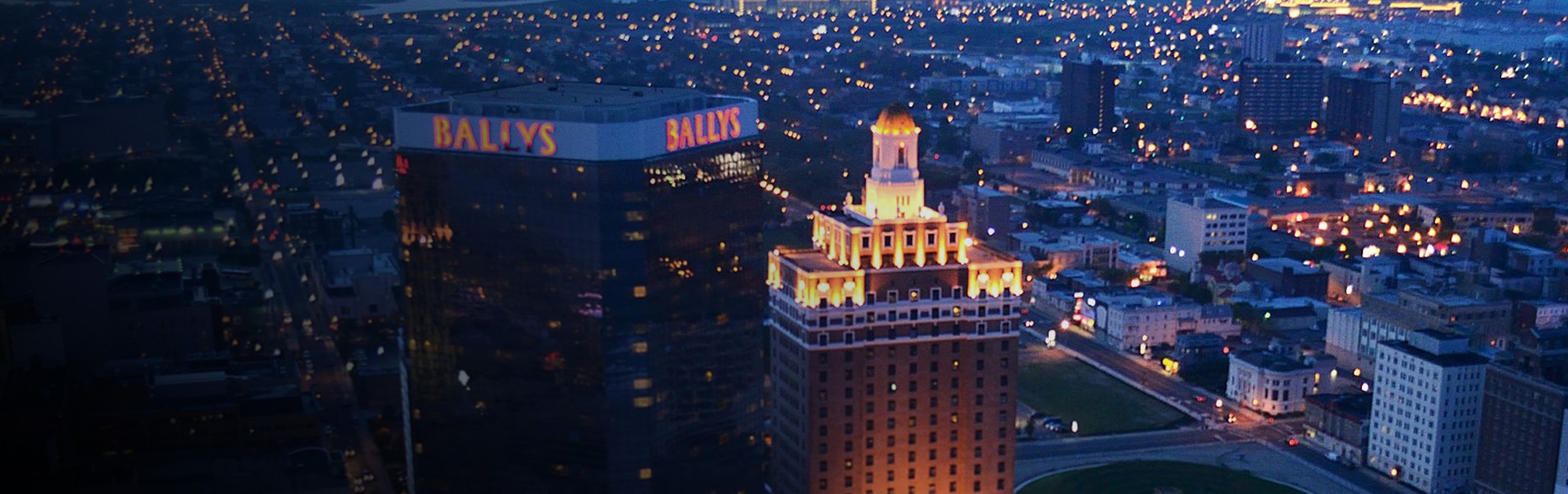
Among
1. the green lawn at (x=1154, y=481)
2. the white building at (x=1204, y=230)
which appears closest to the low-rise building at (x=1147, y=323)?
the white building at (x=1204, y=230)

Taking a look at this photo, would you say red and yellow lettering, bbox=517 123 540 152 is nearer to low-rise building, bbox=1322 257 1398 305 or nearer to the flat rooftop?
the flat rooftop

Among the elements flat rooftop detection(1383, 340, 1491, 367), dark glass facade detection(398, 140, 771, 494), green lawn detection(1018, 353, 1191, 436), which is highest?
dark glass facade detection(398, 140, 771, 494)

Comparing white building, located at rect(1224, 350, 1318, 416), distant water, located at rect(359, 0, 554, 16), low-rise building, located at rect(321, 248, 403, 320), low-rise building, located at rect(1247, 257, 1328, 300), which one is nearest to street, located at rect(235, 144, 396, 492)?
low-rise building, located at rect(321, 248, 403, 320)

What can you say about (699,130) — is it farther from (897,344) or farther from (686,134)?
(897,344)

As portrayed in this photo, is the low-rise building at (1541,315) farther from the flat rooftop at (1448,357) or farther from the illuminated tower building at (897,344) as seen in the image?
the illuminated tower building at (897,344)

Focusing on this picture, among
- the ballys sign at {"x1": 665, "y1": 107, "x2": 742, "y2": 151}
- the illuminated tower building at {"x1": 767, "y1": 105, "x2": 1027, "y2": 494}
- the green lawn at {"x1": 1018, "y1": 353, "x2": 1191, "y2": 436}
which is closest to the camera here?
the ballys sign at {"x1": 665, "y1": 107, "x2": 742, "y2": 151}

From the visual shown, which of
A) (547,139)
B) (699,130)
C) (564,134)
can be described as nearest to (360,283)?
(699,130)

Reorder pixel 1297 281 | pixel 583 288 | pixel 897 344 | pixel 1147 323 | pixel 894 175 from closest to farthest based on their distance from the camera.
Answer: pixel 583 288
pixel 897 344
pixel 894 175
pixel 1147 323
pixel 1297 281

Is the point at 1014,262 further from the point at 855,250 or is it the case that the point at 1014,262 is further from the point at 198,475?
the point at 198,475
